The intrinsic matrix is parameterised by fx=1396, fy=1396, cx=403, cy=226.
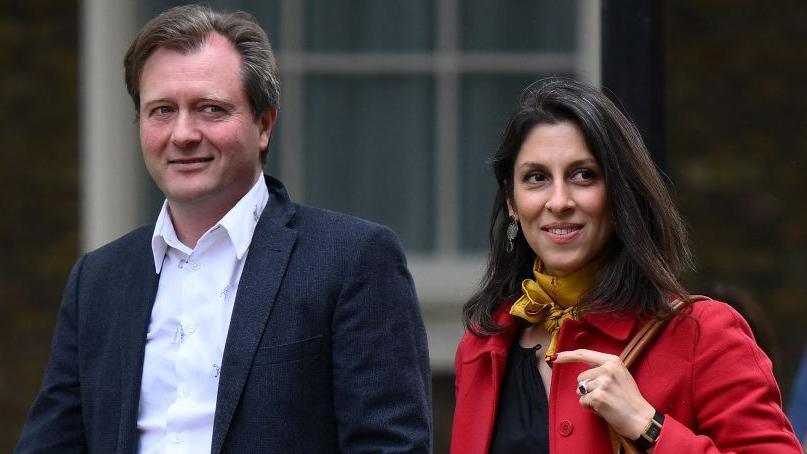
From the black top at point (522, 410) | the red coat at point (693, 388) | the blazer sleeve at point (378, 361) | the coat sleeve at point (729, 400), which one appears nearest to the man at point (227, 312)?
the blazer sleeve at point (378, 361)

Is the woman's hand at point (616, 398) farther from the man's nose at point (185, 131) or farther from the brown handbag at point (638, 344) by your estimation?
the man's nose at point (185, 131)

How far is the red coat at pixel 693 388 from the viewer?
103 inches

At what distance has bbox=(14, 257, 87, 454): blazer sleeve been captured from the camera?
3.16m

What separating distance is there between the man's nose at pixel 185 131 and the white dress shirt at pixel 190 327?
Answer: 183 mm

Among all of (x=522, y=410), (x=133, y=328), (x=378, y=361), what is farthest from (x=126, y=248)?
(x=522, y=410)

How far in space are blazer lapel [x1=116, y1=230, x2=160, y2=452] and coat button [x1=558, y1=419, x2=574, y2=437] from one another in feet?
3.01

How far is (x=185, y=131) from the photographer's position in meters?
2.99

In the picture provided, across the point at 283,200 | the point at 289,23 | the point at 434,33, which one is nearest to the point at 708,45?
the point at 434,33

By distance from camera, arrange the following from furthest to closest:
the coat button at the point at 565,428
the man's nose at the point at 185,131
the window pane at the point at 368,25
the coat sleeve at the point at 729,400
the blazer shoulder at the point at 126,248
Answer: the window pane at the point at 368,25 → the blazer shoulder at the point at 126,248 → the man's nose at the point at 185,131 → the coat button at the point at 565,428 → the coat sleeve at the point at 729,400

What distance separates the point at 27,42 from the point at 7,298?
1220mm

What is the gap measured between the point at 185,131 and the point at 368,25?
12.0ft

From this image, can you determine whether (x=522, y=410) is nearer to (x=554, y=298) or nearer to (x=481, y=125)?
(x=554, y=298)

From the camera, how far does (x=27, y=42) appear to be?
6625 mm

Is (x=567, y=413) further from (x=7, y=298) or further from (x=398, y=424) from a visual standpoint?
(x=7, y=298)
